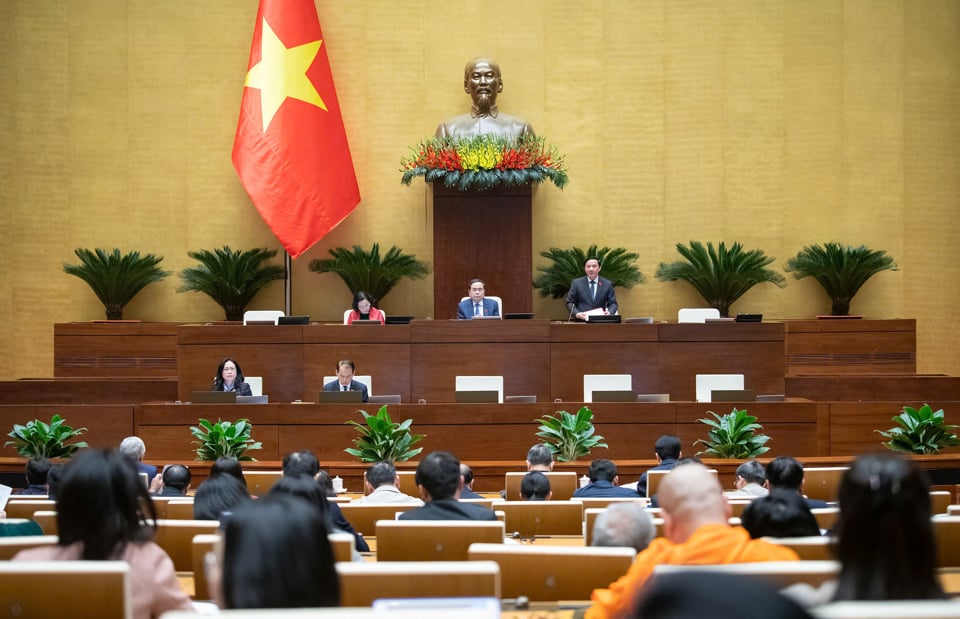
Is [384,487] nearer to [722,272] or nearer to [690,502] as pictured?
[690,502]

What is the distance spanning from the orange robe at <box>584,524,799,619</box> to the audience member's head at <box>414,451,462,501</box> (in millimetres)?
1532

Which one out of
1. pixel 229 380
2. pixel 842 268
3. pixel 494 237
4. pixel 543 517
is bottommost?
pixel 543 517

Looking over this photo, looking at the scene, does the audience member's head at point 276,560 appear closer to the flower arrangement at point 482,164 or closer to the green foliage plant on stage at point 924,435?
the green foliage plant on stage at point 924,435

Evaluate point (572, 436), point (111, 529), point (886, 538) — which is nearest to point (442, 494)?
point (111, 529)

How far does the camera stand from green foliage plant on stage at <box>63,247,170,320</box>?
38.6 ft

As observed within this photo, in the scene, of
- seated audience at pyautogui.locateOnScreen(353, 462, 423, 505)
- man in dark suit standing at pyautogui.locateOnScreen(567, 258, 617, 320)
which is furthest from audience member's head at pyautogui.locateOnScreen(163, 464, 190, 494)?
man in dark suit standing at pyautogui.locateOnScreen(567, 258, 617, 320)

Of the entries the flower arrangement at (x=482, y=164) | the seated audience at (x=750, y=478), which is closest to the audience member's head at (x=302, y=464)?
the seated audience at (x=750, y=478)

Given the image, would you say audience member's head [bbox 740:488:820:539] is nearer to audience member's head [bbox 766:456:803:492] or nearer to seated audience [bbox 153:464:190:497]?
audience member's head [bbox 766:456:803:492]

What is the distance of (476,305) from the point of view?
10.1 m

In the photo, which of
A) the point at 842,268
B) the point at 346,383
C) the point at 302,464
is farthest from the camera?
the point at 842,268

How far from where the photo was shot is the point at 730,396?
345 inches

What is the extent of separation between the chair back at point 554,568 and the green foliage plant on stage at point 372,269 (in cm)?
877

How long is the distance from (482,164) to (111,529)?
833 cm

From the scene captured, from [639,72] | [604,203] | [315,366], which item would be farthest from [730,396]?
[639,72]
